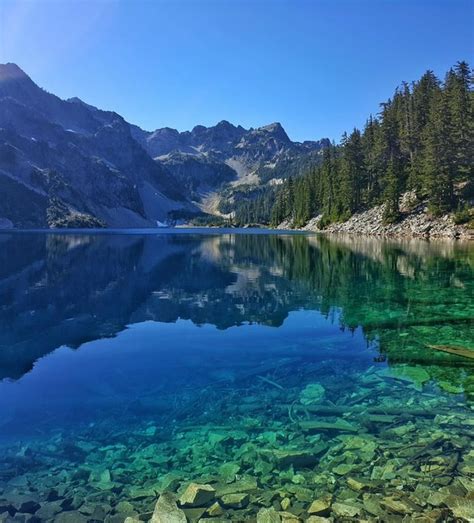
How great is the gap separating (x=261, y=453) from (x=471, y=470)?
388 centimetres

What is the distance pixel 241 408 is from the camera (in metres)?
10.9

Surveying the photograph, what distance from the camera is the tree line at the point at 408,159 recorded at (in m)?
75.2

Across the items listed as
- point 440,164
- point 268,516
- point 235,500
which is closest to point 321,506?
point 268,516

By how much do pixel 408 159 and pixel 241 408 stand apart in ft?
324

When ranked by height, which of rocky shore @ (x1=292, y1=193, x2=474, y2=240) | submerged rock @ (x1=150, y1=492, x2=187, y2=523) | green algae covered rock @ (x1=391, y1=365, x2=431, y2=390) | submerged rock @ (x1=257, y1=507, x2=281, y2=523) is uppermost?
rocky shore @ (x1=292, y1=193, x2=474, y2=240)

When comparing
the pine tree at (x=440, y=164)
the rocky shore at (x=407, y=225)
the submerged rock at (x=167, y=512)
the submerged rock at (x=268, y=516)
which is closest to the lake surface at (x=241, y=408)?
the submerged rock at (x=268, y=516)

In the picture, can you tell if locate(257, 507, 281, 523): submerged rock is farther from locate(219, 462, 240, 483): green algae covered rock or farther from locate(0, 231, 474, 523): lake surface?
locate(219, 462, 240, 483): green algae covered rock

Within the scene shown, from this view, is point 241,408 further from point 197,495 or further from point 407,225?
point 407,225

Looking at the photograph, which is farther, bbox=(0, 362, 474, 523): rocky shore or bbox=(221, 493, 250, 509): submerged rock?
bbox=(221, 493, 250, 509): submerged rock

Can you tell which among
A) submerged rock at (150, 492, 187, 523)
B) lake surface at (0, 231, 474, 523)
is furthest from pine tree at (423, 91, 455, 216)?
submerged rock at (150, 492, 187, 523)

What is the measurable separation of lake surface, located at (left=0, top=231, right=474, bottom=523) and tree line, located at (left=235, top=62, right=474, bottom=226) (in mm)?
58573

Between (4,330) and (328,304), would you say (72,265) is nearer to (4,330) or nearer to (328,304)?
(4,330)

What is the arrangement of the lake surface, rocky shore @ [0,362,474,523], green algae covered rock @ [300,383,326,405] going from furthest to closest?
green algae covered rock @ [300,383,326,405], the lake surface, rocky shore @ [0,362,474,523]

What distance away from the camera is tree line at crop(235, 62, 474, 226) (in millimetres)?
75250
